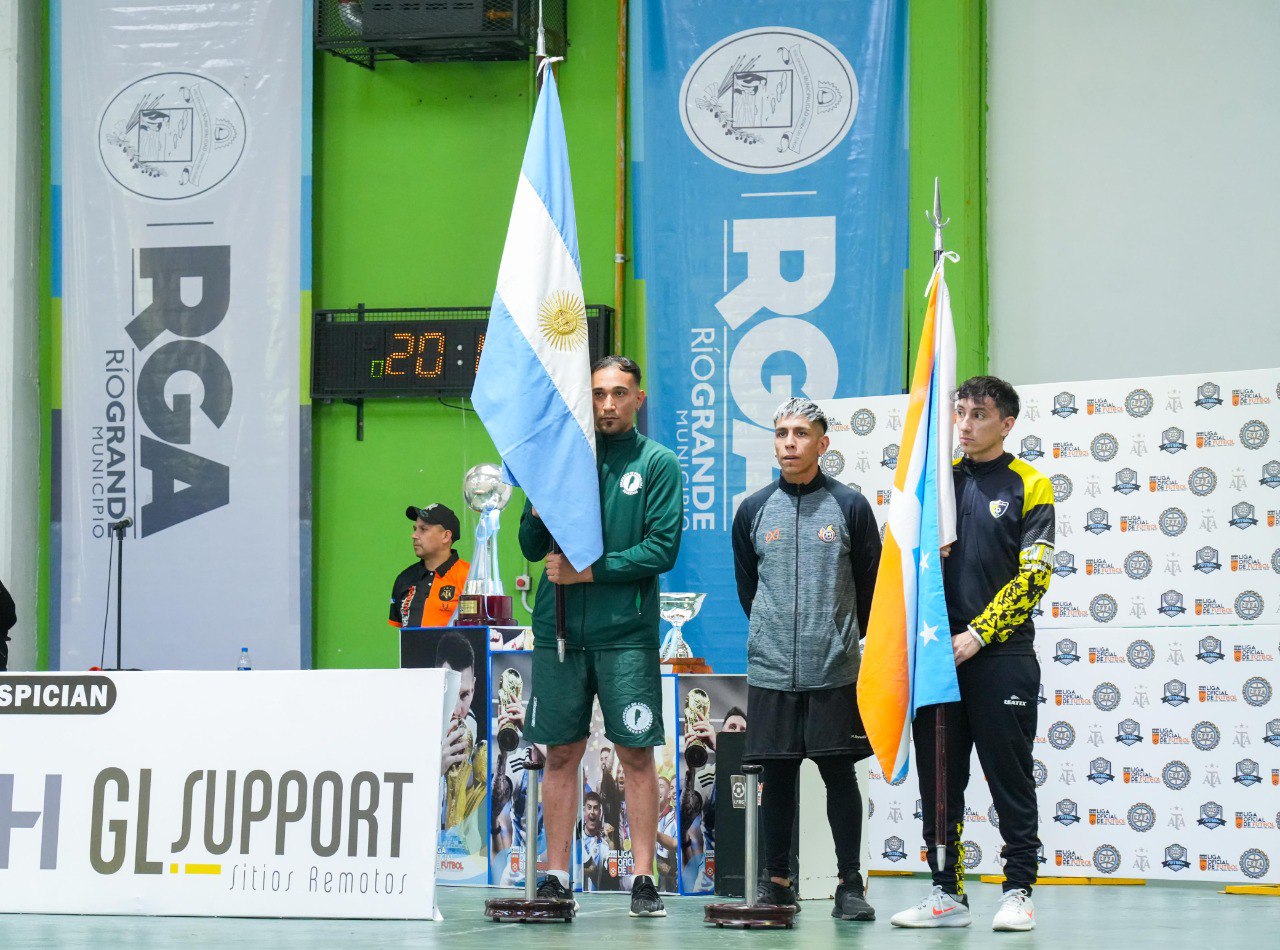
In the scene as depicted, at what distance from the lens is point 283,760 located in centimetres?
462

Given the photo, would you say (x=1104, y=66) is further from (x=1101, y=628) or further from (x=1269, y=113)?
(x=1101, y=628)

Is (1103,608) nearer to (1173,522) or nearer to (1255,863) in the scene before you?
(1173,522)

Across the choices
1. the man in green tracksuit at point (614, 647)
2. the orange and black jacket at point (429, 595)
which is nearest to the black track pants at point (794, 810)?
the man in green tracksuit at point (614, 647)

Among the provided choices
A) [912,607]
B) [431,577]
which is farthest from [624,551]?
[431,577]

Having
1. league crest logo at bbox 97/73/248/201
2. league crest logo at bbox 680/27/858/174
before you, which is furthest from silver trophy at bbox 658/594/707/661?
league crest logo at bbox 97/73/248/201

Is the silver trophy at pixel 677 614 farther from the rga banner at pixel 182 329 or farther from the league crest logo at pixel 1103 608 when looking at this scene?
the rga banner at pixel 182 329

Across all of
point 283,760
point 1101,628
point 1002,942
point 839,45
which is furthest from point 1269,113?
point 283,760

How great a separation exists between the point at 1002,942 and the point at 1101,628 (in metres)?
2.38

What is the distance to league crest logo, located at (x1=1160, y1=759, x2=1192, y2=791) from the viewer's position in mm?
6074

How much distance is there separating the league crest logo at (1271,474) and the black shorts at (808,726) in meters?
2.32

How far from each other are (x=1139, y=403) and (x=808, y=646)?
232 centimetres

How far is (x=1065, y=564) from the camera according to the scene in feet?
21.1

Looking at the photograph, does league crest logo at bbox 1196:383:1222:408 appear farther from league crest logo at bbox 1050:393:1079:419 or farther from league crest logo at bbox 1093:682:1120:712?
league crest logo at bbox 1093:682:1120:712

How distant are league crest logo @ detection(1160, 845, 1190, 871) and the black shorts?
2.00 metres
